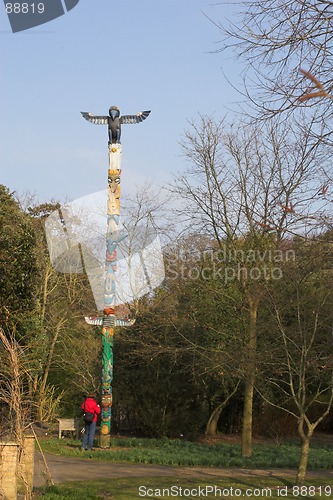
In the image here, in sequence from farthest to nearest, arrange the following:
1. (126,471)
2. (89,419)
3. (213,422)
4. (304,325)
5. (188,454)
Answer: (213,422)
(89,419)
(188,454)
(126,471)
(304,325)

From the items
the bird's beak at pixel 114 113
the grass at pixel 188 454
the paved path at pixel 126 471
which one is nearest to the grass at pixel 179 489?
the paved path at pixel 126 471

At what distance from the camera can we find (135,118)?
18312mm

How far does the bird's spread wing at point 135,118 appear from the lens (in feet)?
59.6

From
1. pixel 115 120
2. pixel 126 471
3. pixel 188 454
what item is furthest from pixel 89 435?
pixel 115 120

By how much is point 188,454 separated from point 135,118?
852cm

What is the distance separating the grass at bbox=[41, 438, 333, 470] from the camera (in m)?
14.4

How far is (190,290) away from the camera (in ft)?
63.2

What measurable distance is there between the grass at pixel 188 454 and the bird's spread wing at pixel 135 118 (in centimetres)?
824

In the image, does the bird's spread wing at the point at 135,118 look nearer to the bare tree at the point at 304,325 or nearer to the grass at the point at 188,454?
the bare tree at the point at 304,325

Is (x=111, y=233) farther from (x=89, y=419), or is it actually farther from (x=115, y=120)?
(x=89, y=419)

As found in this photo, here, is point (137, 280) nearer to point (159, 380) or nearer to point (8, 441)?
point (159, 380)

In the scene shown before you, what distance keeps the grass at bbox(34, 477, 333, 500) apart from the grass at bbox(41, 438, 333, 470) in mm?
2273

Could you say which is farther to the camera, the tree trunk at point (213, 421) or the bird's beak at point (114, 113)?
the tree trunk at point (213, 421)

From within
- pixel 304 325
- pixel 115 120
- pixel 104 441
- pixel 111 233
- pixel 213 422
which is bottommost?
pixel 104 441
